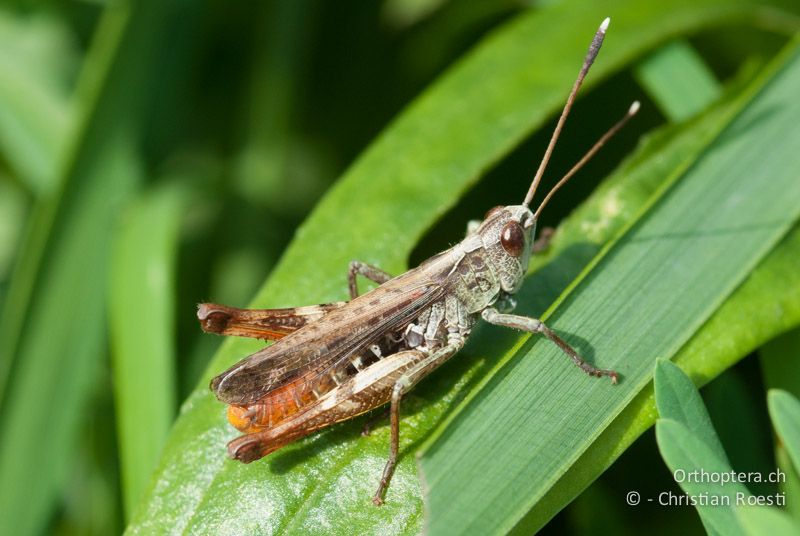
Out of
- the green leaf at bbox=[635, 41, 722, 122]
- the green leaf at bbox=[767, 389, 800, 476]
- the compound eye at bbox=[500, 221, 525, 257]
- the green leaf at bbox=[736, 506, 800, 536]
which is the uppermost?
the green leaf at bbox=[635, 41, 722, 122]

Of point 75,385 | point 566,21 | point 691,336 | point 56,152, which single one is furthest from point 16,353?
point 566,21

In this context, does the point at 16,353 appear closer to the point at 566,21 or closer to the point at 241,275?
the point at 241,275

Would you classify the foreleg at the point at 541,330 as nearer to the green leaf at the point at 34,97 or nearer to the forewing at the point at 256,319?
the forewing at the point at 256,319

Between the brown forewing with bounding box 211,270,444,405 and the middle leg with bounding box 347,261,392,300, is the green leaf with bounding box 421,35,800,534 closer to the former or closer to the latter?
the brown forewing with bounding box 211,270,444,405

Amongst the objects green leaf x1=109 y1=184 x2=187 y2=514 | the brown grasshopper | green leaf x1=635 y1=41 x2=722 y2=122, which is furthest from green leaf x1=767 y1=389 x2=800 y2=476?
green leaf x1=109 y1=184 x2=187 y2=514

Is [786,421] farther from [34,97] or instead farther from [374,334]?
[34,97]

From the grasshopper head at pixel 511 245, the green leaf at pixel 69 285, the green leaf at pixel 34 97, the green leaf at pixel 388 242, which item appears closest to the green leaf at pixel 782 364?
the green leaf at pixel 388 242

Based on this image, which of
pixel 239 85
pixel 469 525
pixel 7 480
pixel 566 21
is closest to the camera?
pixel 469 525
